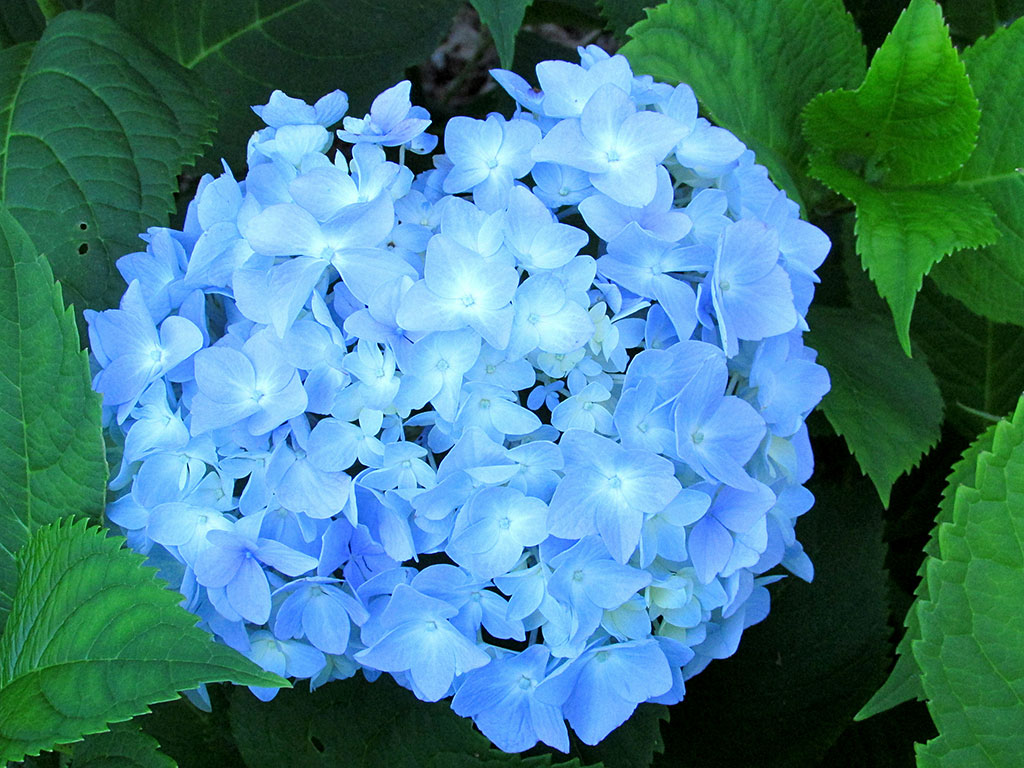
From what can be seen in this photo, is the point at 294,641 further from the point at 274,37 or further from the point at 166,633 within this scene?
the point at 274,37

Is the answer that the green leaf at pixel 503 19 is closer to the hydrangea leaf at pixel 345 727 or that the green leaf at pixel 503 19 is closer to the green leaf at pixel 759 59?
the green leaf at pixel 759 59

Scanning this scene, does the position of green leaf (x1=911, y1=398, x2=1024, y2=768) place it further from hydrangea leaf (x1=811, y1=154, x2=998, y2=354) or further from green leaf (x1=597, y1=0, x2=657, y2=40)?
green leaf (x1=597, y1=0, x2=657, y2=40)

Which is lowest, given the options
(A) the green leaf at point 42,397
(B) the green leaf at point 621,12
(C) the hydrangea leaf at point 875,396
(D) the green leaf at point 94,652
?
(C) the hydrangea leaf at point 875,396

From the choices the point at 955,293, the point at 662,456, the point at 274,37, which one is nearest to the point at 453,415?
the point at 662,456

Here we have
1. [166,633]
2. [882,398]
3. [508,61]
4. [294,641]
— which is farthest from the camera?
[882,398]

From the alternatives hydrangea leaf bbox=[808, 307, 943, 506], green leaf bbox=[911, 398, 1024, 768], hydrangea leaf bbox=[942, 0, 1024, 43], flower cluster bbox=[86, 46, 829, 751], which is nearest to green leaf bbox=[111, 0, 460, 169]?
flower cluster bbox=[86, 46, 829, 751]

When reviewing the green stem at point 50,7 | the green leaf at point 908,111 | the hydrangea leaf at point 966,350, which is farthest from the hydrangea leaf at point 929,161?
the green stem at point 50,7

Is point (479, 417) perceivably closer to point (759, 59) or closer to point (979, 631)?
point (979, 631)

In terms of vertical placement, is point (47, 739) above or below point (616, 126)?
below
